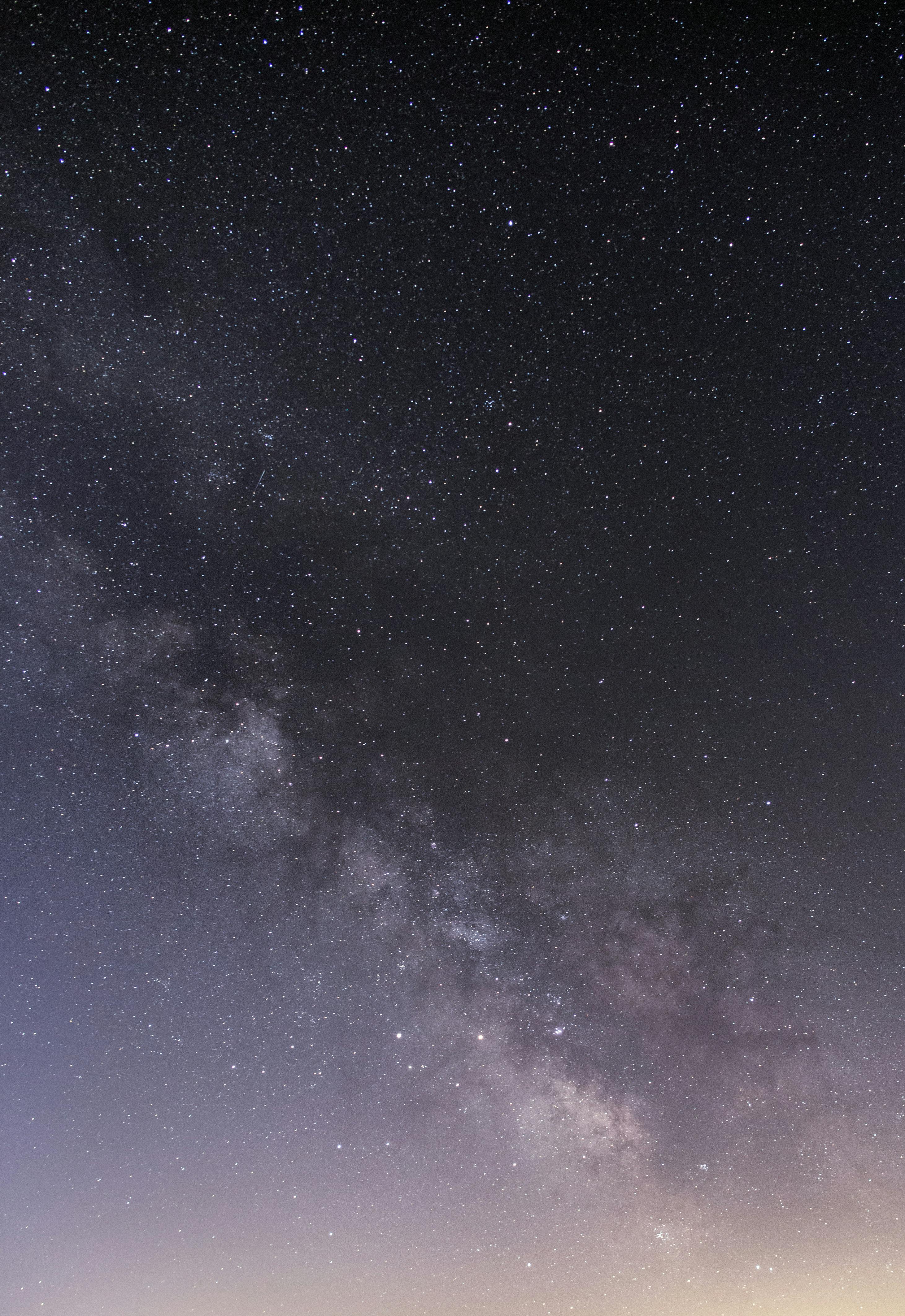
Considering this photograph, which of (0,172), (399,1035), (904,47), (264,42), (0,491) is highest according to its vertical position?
(904,47)

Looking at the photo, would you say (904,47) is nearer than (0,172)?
Yes

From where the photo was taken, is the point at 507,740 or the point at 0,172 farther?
the point at 507,740

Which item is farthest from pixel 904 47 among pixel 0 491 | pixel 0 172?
pixel 0 491

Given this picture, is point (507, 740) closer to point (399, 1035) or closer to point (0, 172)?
point (399, 1035)

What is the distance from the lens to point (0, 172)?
19.4 ft

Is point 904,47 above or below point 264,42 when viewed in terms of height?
above

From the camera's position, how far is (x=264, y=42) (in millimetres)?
5688

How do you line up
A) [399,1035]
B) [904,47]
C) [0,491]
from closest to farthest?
1. [904,47]
2. [0,491]
3. [399,1035]

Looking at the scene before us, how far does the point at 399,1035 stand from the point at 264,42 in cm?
928

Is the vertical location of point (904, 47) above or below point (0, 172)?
above

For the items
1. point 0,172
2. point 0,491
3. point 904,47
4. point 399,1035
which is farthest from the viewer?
point 399,1035

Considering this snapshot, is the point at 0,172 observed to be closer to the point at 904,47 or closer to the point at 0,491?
the point at 0,491

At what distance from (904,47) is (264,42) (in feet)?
14.6

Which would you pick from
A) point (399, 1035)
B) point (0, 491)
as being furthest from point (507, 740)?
point (0, 491)
